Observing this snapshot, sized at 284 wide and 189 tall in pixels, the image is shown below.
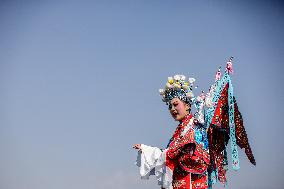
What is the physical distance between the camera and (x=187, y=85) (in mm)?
8289

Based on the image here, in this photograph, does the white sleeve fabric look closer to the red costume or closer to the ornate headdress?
the red costume

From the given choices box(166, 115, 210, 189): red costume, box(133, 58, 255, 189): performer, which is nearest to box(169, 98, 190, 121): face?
box(133, 58, 255, 189): performer

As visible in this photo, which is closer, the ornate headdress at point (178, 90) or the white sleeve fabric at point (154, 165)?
the white sleeve fabric at point (154, 165)

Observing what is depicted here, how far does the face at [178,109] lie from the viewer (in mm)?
8070

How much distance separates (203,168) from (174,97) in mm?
1425

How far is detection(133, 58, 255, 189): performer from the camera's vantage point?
7.46 m

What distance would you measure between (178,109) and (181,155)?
94cm

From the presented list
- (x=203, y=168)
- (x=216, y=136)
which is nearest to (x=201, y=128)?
(x=216, y=136)

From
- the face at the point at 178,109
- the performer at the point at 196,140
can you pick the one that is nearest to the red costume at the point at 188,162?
the performer at the point at 196,140

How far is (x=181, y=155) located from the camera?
7492 mm

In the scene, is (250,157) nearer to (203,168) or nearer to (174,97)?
(203,168)

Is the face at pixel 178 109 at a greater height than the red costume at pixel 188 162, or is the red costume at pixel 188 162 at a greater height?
the face at pixel 178 109

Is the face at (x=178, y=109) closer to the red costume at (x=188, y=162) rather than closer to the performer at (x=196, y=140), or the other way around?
the performer at (x=196, y=140)

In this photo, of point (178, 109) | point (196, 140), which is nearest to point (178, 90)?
point (178, 109)
